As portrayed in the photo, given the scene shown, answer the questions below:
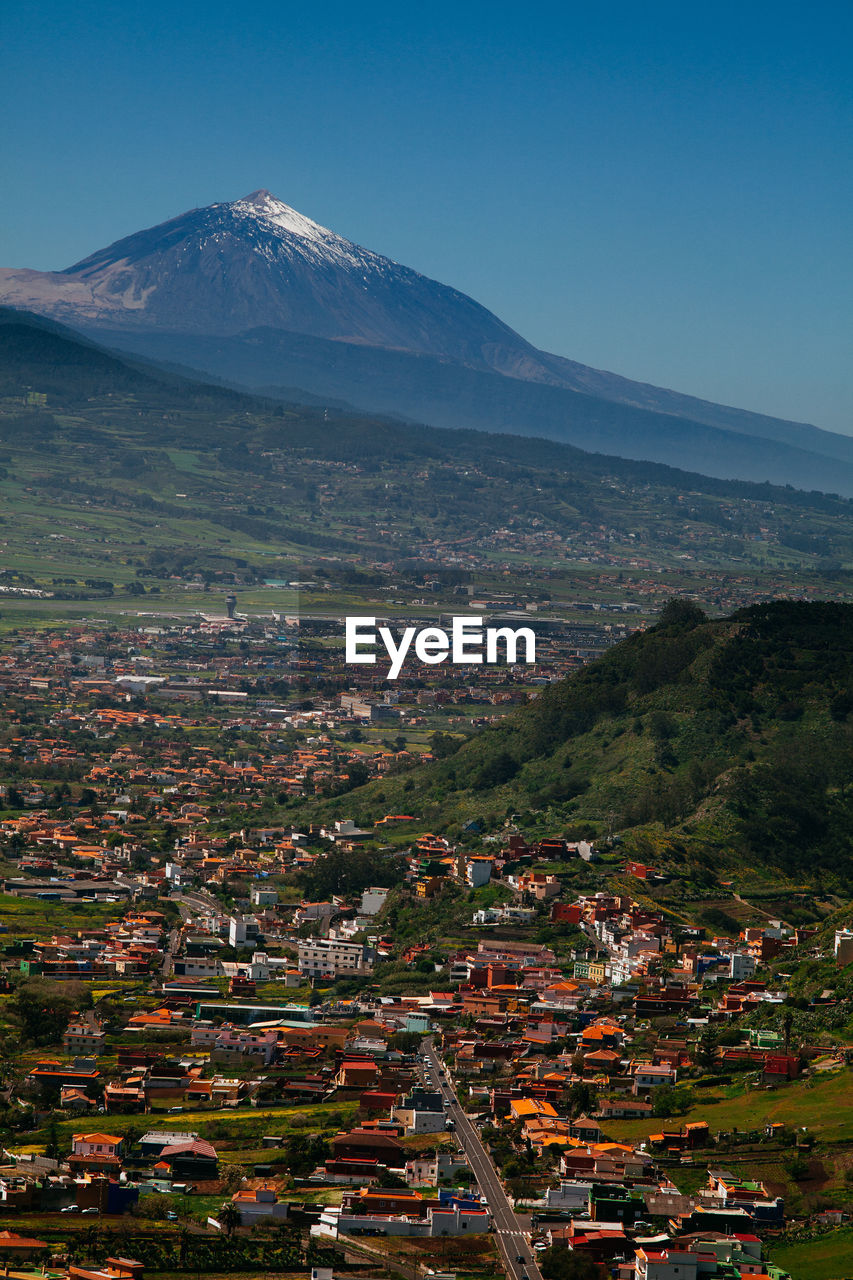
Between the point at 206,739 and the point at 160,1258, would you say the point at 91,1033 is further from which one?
the point at 206,739

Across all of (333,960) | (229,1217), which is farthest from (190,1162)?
(333,960)

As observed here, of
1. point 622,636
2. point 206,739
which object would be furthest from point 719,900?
point 622,636

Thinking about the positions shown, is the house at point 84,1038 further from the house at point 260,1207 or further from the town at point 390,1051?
the house at point 260,1207

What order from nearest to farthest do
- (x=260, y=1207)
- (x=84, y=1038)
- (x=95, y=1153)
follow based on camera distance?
1. (x=260, y=1207)
2. (x=95, y=1153)
3. (x=84, y=1038)

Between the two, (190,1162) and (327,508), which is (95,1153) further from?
(327,508)

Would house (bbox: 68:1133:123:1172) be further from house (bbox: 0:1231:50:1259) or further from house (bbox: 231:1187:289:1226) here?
house (bbox: 0:1231:50:1259)

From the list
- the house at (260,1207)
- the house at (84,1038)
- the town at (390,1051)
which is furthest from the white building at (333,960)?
the house at (260,1207)
